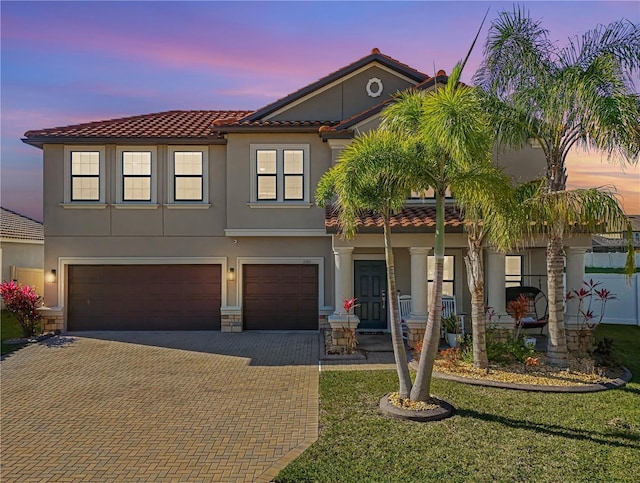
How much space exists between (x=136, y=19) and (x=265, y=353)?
9.92 meters

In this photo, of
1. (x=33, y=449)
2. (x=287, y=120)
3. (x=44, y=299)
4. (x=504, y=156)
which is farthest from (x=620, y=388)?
(x=44, y=299)

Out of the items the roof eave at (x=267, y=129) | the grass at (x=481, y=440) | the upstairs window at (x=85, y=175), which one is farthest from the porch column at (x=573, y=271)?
the upstairs window at (x=85, y=175)

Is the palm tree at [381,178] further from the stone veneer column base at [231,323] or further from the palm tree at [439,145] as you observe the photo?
the stone veneer column base at [231,323]

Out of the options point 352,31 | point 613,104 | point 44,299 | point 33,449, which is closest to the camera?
point 33,449

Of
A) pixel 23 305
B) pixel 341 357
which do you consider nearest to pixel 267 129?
pixel 341 357

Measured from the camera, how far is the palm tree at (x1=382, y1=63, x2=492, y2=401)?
7.03 metres

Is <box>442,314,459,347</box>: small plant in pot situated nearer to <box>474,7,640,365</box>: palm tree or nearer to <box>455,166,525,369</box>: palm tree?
<box>455,166,525,369</box>: palm tree

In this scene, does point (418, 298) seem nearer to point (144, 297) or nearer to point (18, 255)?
point (144, 297)

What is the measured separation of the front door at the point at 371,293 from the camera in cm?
1500

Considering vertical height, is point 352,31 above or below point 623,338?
above

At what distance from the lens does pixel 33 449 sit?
22.1 ft

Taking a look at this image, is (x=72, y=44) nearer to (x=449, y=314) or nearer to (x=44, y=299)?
(x=44, y=299)

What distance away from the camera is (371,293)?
15.1m

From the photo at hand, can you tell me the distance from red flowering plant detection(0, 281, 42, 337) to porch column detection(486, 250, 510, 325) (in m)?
13.6
